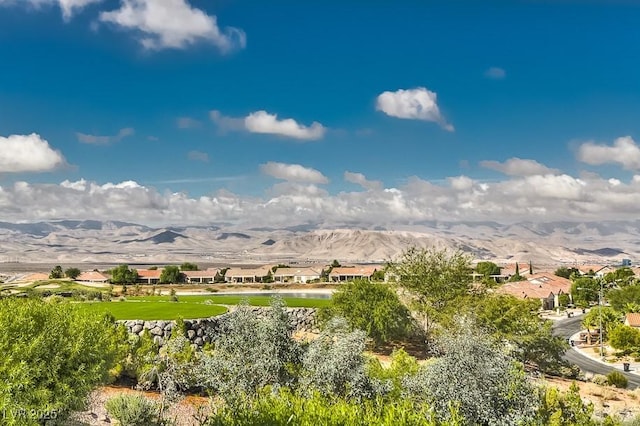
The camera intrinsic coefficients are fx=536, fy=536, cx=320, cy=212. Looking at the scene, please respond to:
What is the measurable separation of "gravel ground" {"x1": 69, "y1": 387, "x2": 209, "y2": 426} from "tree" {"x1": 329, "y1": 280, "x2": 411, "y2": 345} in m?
20.8

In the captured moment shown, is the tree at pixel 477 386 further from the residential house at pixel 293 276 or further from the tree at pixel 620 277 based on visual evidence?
the tree at pixel 620 277

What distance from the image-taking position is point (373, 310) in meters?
46.5

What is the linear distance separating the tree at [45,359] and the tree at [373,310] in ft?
97.9

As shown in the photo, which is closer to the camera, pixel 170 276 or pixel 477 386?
pixel 477 386

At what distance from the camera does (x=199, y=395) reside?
28344 mm

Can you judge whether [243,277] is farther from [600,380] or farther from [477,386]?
[477,386]

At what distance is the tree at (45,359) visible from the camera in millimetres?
14047

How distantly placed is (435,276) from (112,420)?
35.8m

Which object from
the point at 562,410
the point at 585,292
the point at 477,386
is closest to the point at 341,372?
the point at 477,386

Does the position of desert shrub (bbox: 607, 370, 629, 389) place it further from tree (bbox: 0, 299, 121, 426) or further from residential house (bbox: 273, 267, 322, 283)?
residential house (bbox: 273, 267, 322, 283)

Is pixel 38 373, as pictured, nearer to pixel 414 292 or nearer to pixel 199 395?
pixel 199 395

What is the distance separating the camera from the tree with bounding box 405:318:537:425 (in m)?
16.9

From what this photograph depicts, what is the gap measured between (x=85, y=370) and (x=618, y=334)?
5736cm

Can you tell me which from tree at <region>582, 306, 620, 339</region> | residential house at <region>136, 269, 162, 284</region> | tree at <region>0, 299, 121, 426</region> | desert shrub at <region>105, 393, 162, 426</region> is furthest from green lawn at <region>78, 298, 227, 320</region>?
residential house at <region>136, 269, 162, 284</region>
